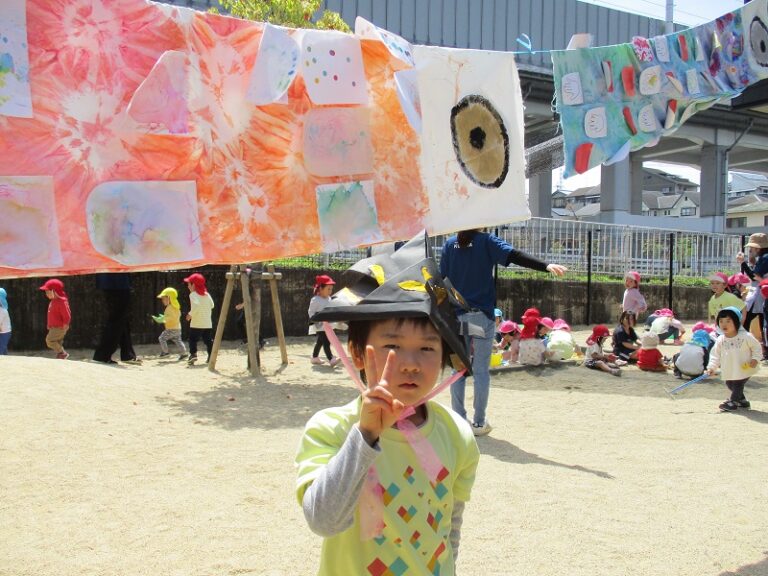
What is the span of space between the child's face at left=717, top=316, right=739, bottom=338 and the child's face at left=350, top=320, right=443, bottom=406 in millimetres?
6696

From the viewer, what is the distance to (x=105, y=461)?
17.9ft

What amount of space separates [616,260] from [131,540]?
16.2 metres

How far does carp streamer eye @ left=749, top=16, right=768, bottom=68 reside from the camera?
9312 mm

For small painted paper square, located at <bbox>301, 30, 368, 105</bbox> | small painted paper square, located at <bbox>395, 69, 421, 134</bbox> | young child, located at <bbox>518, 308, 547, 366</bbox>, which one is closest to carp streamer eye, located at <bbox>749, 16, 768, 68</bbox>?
young child, located at <bbox>518, 308, 547, 366</bbox>

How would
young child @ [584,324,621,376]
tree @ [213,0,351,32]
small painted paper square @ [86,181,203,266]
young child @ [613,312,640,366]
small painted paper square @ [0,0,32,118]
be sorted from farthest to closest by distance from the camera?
tree @ [213,0,351,32]
young child @ [613,312,640,366]
young child @ [584,324,621,376]
small painted paper square @ [86,181,203,266]
small painted paper square @ [0,0,32,118]

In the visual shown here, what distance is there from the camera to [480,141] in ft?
24.1

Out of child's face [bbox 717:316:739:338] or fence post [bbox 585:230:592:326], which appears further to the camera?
fence post [bbox 585:230:592:326]

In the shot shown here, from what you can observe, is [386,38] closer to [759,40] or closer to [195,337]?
[759,40]

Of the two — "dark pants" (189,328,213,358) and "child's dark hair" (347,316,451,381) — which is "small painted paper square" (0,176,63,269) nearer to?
"child's dark hair" (347,316,451,381)

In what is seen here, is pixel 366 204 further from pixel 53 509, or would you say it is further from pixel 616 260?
pixel 616 260

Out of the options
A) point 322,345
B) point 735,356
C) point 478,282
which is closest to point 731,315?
point 735,356

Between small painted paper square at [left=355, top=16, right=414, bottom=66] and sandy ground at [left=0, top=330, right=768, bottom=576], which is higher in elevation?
small painted paper square at [left=355, top=16, right=414, bottom=66]

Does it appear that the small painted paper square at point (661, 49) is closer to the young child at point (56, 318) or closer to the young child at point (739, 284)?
the young child at point (739, 284)

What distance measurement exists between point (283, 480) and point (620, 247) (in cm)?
1506
